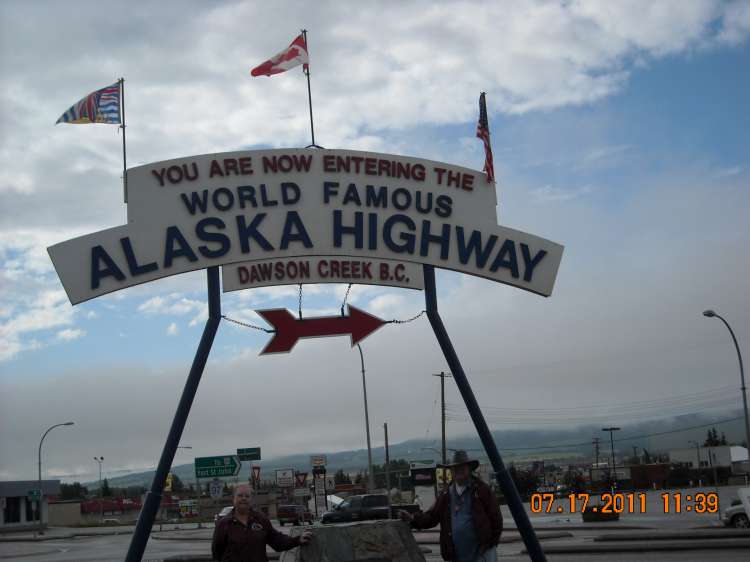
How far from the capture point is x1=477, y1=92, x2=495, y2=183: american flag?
1301 cm

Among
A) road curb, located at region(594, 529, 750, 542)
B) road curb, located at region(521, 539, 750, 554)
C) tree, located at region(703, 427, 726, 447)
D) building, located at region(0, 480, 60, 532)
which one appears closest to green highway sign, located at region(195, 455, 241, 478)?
road curb, located at region(594, 529, 750, 542)

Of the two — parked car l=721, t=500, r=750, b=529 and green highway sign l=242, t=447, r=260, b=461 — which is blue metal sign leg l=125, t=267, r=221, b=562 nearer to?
parked car l=721, t=500, r=750, b=529

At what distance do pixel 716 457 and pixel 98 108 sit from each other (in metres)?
33.2

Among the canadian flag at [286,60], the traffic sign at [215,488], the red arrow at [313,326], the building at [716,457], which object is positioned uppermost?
the canadian flag at [286,60]

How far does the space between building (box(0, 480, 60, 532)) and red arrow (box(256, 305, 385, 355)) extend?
55.6 m

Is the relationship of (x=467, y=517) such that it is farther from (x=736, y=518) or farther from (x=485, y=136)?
(x=736, y=518)

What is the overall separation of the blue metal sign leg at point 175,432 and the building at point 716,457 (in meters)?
29.1

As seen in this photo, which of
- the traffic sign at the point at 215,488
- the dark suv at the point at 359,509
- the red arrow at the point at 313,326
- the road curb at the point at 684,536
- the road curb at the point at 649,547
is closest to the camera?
the red arrow at the point at 313,326

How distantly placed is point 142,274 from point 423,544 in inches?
559

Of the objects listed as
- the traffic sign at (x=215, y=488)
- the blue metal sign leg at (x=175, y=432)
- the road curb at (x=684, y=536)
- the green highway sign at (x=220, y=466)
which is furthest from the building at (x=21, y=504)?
the blue metal sign leg at (x=175, y=432)

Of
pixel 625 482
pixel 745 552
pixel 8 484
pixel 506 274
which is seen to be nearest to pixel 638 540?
pixel 745 552

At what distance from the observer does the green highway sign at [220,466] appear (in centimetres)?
3366

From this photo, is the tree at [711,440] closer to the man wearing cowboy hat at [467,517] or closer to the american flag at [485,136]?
the american flag at [485,136]

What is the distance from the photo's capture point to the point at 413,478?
103 ft
